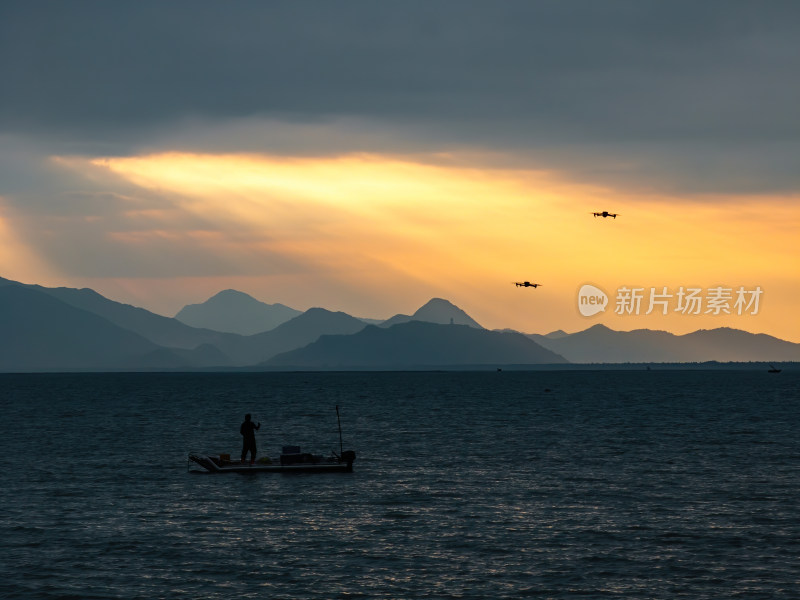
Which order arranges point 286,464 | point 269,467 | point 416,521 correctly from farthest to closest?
1. point 286,464
2. point 269,467
3. point 416,521

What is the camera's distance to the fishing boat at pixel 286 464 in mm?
52719

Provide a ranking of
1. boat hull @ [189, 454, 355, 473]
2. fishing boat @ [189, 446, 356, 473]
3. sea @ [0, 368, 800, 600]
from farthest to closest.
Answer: fishing boat @ [189, 446, 356, 473], boat hull @ [189, 454, 355, 473], sea @ [0, 368, 800, 600]

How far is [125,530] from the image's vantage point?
3612 centimetres

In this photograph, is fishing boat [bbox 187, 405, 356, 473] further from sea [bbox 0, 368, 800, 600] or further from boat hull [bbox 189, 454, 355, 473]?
sea [bbox 0, 368, 800, 600]

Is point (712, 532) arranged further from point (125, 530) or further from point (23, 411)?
point (23, 411)

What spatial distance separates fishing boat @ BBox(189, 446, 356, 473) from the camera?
52.7 meters

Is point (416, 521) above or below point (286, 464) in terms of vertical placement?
below

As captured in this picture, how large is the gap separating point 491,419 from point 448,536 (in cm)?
7328

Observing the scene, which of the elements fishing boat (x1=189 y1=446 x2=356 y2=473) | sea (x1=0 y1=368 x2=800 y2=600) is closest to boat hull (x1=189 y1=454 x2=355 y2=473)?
fishing boat (x1=189 y1=446 x2=356 y2=473)

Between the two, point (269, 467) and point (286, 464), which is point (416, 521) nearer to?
point (269, 467)

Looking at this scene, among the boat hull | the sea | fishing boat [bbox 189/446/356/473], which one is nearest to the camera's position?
the sea

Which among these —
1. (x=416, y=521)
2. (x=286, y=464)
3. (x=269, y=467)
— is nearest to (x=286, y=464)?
(x=286, y=464)

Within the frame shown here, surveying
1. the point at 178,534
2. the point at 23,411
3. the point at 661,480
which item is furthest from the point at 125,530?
the point at 23,411

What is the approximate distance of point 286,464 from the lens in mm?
53500
